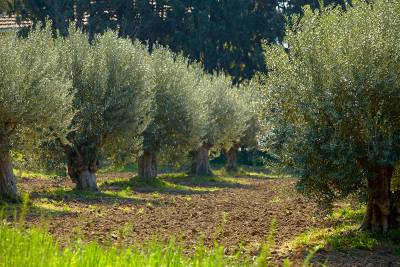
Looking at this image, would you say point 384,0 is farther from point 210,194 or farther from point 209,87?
point 209,87

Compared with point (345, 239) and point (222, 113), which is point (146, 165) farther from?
point (345, 239)

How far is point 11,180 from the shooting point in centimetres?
2431

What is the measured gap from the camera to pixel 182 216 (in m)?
22.8

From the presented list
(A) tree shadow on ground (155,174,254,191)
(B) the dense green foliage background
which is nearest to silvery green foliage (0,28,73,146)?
(A) tree shadow on ground (155,174,254,191)

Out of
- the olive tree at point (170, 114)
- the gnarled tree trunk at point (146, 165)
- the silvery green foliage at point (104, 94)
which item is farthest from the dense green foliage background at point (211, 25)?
the silvery green foliage at point (104, 94)

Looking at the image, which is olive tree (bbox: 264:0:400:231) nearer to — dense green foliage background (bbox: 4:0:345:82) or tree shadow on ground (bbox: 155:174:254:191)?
tree shadow on ground (bbox: 155:174:254:191)

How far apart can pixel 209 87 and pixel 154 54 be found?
32.0 feet

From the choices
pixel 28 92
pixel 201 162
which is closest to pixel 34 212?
pixel 28 92

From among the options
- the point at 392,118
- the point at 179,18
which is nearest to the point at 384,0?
the point at 392,118

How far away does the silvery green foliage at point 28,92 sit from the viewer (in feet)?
75.0

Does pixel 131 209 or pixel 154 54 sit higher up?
pixel 154 54

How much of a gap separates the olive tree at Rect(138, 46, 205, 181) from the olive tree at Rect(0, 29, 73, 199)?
13676 millimetres

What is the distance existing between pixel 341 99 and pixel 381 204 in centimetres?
255

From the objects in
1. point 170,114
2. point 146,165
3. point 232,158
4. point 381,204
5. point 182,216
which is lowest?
point 182,216
